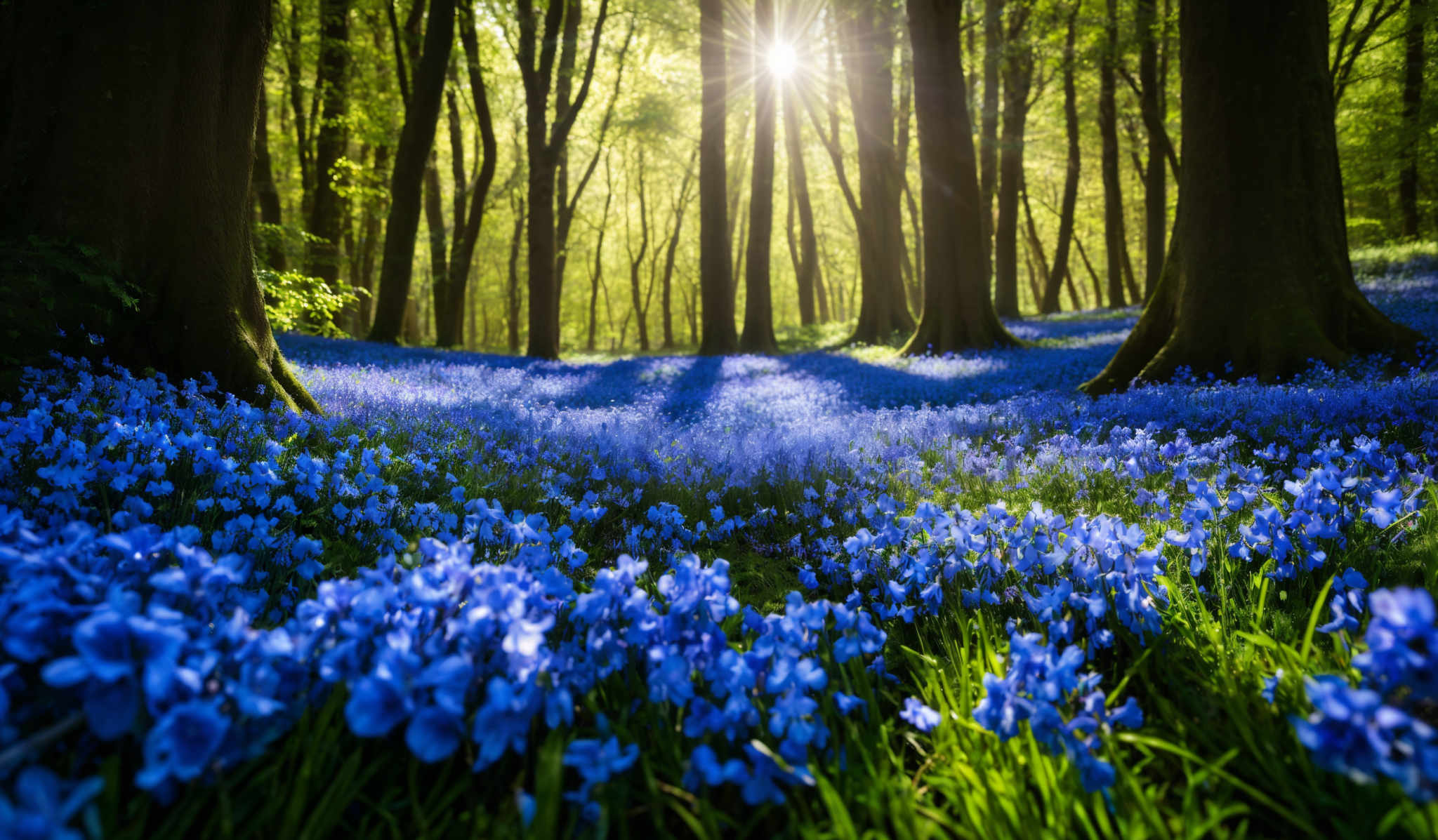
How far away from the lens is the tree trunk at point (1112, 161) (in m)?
19.1

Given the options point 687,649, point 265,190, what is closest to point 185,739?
point 687,649

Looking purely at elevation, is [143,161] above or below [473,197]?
below

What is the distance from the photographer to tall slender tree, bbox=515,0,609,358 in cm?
1683

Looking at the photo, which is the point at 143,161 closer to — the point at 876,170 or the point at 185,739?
the point at 185,739

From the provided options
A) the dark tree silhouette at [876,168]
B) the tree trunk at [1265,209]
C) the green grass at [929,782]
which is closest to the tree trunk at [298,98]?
the dark tree silhouette at [876,168]

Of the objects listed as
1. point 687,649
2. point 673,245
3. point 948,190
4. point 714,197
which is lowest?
point 687,649

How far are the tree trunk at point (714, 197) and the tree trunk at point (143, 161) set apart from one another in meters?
12.0

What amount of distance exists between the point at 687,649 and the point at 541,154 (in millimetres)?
17681

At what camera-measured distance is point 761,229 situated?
698 inches

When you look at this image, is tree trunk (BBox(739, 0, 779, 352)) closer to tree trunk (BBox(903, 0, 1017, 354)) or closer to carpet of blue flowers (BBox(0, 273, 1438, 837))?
tree trunk (BBox(903, 0, 1017, 354))

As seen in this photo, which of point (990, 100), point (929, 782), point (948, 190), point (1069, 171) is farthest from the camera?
point (1069, 171)

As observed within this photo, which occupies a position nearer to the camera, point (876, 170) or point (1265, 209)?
point (1265, 209)

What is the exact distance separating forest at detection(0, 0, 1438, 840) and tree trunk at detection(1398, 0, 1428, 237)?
13.4 meters

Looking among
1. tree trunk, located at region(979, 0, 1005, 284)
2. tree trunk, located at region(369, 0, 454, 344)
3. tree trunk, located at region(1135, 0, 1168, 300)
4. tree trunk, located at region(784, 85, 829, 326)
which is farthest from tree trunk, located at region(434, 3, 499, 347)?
tree trunk, located at region(1135, 0, 1168, 300)
